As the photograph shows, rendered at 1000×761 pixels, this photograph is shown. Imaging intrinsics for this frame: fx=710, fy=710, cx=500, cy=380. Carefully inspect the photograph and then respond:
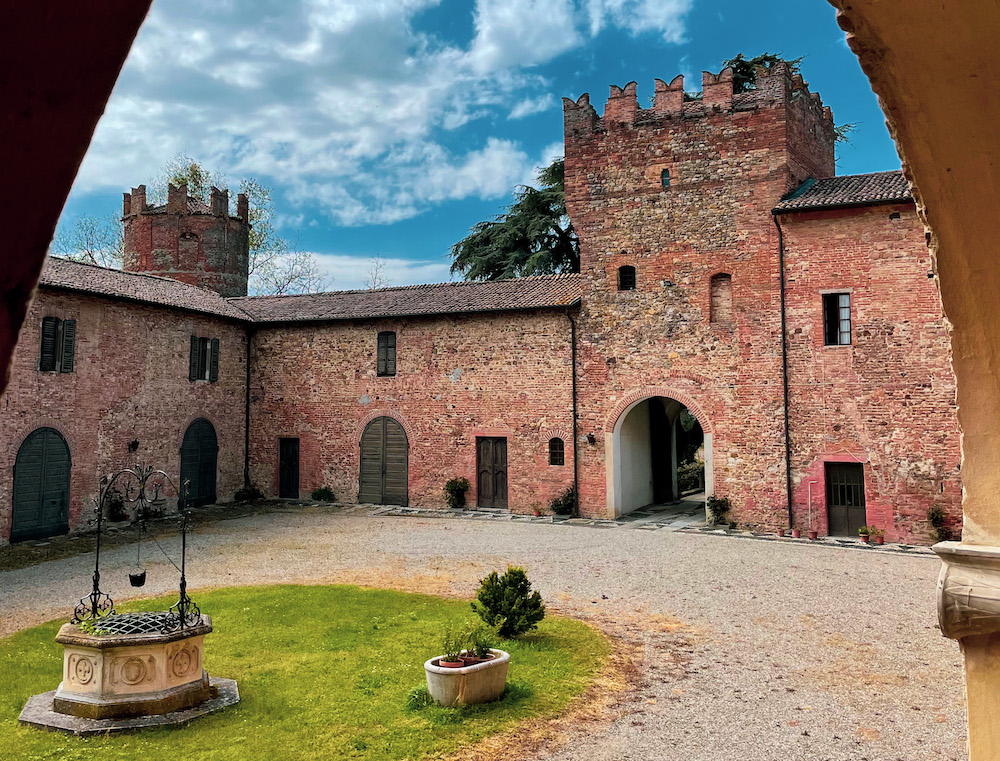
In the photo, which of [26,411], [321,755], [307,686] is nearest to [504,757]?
[321,755]

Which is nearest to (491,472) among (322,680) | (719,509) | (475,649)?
(719,509)

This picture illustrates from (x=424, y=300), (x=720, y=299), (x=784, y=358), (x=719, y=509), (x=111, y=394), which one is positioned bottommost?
(x=719, y=509)

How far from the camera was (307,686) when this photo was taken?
774cm

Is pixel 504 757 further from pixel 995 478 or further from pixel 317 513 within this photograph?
pixel 317 513

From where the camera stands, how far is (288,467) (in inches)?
933

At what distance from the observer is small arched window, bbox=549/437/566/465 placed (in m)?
20.2

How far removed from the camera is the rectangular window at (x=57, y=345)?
17.1 meters

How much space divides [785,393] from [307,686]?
1366 cm

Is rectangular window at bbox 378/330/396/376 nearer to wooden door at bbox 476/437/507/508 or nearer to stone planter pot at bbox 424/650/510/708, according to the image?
wooden door at bbox 476/437/507/508

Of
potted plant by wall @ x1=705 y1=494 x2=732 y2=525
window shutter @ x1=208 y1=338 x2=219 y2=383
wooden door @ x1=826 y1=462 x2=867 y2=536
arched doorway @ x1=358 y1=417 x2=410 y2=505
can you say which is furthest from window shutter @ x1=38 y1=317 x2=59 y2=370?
wooden door @ x1=826 y1=462 x2=867 y2=536

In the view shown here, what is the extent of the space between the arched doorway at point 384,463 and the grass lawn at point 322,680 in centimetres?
1051

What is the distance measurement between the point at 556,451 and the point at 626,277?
5303 mm

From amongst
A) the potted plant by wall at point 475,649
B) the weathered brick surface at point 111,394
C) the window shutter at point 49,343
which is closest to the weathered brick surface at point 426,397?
the weathered brick surface at point 111,394

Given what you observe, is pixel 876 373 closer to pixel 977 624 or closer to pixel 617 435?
pixel 617 435
